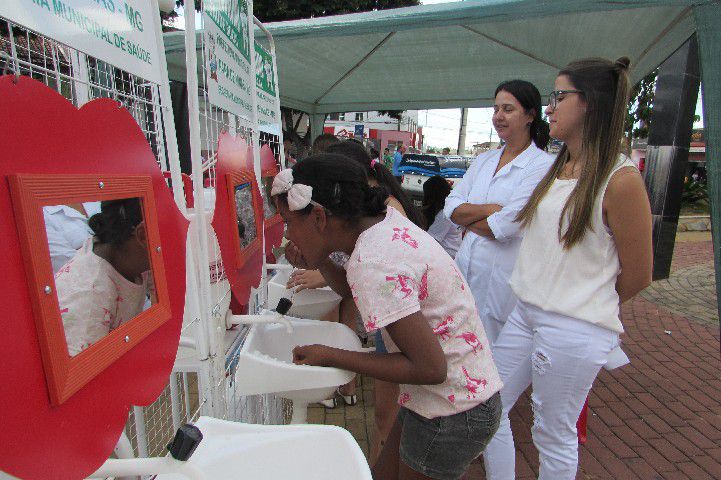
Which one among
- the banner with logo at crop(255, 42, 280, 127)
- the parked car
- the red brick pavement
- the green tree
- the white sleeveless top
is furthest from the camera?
the parked car

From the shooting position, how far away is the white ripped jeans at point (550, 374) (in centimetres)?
155

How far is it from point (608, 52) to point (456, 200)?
2.58 metres

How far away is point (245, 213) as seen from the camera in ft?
4.94

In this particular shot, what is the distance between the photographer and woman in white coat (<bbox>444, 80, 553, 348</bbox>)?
6.96 ft

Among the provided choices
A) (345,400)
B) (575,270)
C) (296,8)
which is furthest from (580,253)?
(296,8)

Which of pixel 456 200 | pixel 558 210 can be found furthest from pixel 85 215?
pixel 456 200

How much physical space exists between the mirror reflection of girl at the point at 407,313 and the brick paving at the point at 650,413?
1349 millimetres

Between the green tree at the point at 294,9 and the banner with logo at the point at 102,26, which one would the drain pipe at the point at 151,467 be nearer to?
the banner with logo at the point at 102,26

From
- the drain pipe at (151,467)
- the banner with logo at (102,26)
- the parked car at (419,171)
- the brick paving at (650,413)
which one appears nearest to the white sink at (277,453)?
the drain pipe at (151,467)

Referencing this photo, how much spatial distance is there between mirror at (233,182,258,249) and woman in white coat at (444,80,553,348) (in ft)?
3.56

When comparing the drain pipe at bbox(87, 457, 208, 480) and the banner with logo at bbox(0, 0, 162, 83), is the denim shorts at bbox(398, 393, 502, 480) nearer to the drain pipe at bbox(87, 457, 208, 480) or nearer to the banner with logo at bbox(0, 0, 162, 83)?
the drain pipe at bbox(87, 457, 208, 480)

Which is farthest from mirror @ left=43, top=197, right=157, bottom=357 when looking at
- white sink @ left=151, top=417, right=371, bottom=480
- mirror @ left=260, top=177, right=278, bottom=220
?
mirror @ left=260, top=177, right=278, bottom=220

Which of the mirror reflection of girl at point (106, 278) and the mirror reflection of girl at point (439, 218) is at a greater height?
the mirror reflection of girl at point (106, 278)

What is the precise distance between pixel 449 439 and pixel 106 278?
0.98 metres
